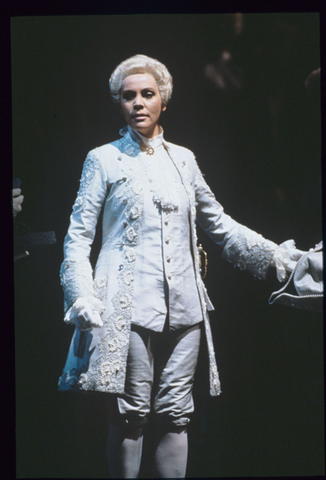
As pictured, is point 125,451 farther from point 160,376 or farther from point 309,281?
point 309,281

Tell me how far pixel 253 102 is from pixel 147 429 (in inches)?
66.8

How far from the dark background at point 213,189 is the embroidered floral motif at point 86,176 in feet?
0.61

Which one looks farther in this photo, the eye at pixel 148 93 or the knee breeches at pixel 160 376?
the eye at pixel 148 93

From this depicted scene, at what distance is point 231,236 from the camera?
254 centimetres

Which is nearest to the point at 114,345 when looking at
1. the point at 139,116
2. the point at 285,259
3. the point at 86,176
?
the point at 86,176

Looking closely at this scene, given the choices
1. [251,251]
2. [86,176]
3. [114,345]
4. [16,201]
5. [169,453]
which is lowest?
[169,453]

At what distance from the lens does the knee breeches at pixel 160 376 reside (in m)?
2.21

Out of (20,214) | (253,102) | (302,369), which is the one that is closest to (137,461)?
(302,369)

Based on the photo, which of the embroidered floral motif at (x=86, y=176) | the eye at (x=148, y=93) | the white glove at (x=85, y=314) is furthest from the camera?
the eye at (x=148, y=93)

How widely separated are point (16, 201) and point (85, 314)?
728 millimetres

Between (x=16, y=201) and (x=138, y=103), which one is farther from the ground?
(x=138, y=103)

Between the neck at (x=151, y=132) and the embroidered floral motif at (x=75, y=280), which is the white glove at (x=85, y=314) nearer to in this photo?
the embroidered floral motif at (x=75, y=280)

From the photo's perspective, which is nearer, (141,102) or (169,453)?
(169,453)

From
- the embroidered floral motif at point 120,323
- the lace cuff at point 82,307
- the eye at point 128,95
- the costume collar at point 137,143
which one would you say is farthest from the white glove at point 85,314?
the eye at point 128,95
